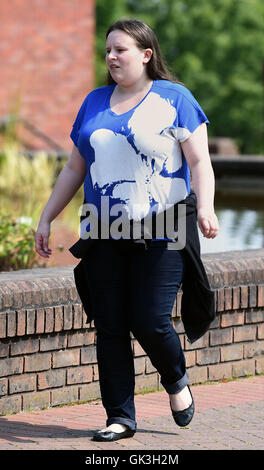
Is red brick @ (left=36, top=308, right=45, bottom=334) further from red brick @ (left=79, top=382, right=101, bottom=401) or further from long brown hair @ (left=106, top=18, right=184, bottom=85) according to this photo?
long brown hair @ (left=106, top=18, right=184, bottom=85)

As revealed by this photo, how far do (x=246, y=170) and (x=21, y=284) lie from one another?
9274mm

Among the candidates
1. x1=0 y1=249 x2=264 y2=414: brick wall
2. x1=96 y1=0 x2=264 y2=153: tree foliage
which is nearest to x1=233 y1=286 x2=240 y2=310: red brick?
x1=0 y1=249 x2=264 y2=414: brick wall

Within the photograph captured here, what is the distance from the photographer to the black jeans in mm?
3943

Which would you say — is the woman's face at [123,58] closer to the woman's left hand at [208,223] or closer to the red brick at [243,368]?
the woman's left hand at [208,223]

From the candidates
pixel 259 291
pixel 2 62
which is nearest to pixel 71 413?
pixel 259 291

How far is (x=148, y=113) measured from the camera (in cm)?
393

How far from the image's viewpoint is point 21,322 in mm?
4566

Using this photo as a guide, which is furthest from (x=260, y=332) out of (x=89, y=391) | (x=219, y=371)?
(x=89, y=391)

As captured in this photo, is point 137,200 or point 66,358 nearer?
point 137,200

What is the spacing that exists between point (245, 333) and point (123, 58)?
2.16m

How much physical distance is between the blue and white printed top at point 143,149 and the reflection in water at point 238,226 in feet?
12.9

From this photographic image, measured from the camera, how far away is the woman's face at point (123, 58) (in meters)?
3.94

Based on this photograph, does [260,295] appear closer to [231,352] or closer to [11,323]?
[231,352]
